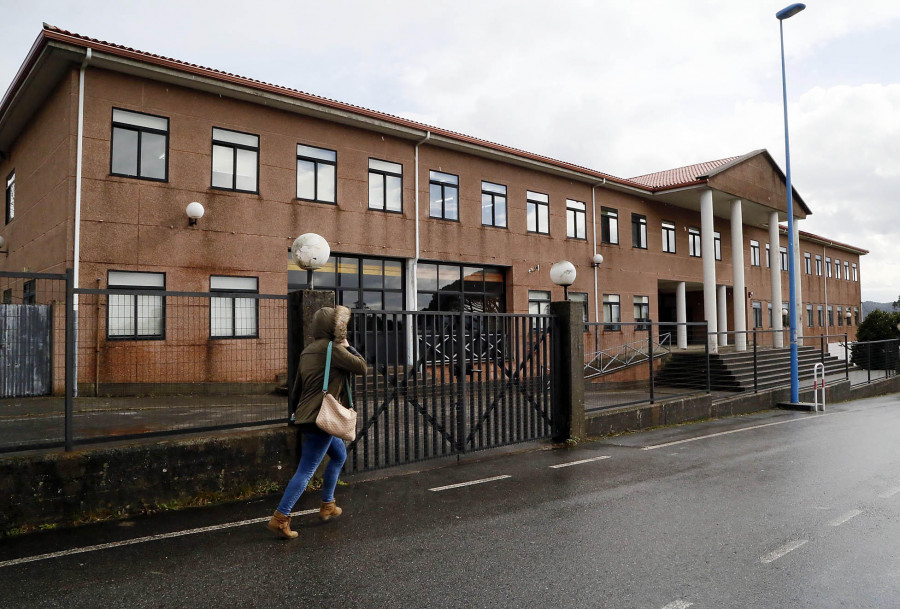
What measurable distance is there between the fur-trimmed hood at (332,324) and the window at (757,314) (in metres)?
32.4

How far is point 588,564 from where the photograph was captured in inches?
172

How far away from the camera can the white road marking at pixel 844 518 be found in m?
5.23

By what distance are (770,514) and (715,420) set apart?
805cm

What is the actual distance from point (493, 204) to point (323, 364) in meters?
15.4

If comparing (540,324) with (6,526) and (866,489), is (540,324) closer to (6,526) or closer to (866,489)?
(866,489)

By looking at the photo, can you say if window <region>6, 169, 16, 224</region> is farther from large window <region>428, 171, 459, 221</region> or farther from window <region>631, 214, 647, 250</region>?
window <region>631, 214, 647, 250</region>

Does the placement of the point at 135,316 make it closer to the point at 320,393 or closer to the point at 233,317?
the point at 233,317

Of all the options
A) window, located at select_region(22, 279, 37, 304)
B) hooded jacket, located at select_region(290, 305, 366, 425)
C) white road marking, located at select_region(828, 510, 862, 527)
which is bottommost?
white road marking, located at select_region(828, 510, 862, 527)

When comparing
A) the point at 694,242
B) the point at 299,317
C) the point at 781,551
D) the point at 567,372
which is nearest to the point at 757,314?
the point at 694,242

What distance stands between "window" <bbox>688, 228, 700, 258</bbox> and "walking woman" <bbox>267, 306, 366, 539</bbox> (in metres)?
25.4

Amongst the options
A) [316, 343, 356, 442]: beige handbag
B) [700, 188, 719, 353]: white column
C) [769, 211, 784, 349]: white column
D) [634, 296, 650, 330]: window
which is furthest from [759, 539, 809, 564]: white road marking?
[769, 211, 784, 349]: white column

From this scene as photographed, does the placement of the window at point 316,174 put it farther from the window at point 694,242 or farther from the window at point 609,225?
the window at point 694,242

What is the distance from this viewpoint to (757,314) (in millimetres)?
33469

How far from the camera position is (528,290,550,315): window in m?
20.6
